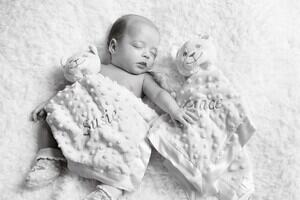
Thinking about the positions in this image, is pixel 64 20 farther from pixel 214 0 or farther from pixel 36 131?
pixel 214 0

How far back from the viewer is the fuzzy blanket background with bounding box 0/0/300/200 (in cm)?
117

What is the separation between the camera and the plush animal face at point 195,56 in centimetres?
119

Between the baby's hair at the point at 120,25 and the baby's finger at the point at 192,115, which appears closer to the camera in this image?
the baby's finger at the point at 192,115

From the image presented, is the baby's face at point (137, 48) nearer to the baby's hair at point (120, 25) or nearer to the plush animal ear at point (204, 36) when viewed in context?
the baby's hair at point (120, 25)

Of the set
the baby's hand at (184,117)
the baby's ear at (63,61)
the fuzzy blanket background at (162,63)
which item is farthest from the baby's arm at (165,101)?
the baby's ear at (63,61)

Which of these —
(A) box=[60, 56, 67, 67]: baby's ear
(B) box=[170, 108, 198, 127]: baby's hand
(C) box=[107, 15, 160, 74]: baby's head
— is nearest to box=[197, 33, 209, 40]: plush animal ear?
(C) box=[107, 15, 160, 74]: baby's head

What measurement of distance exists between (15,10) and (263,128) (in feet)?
2.75

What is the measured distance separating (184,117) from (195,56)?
0.58 ft

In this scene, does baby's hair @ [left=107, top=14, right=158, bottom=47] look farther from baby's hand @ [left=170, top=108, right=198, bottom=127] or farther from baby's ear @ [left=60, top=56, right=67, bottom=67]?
baby's hand @ [left=170, top=108, right=198, bottom=127]

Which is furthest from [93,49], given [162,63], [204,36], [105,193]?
[105,193]

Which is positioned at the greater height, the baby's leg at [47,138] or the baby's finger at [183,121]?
the baby's finger at [183,121]

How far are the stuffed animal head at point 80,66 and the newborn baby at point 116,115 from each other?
0.02 meters

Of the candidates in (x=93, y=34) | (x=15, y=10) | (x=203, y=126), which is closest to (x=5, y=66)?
(x=15, y=10)

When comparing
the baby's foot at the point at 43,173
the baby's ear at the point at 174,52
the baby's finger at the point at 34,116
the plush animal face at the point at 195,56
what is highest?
the plush animal face at the point at 195,56
